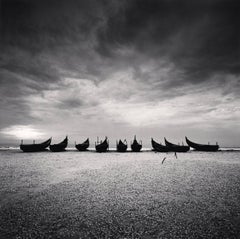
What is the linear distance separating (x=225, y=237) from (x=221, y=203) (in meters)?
1.94

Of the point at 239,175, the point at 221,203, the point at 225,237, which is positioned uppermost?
the point at 239,175

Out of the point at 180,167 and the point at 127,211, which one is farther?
the point at 180,167

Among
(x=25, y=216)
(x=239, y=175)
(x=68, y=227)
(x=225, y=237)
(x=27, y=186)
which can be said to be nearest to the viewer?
(x=225, y=237)

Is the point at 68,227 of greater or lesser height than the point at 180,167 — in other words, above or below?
below

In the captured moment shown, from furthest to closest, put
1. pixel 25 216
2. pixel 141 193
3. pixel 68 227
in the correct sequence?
1. pixel 141 193
2. pixel 25 216
3. pixel 68 227

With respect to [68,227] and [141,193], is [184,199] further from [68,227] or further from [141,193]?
[68,227]

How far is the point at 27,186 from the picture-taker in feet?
26.5

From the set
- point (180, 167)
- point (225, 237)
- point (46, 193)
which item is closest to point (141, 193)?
point (225, 237)

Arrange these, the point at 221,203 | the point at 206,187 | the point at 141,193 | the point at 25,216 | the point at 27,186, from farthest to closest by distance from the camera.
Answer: the point at 27,186
the point at 206,187
the point at 141,193
the point at 221,203
the point at 25,216

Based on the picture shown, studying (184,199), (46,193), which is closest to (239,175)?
(184,199)

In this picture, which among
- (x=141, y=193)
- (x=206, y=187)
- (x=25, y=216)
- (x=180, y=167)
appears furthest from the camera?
(x=180, y=167)

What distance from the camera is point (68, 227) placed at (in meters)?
4.50

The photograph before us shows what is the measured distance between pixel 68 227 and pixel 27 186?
15.5 feet

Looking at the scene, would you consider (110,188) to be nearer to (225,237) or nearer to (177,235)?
(177,235)
